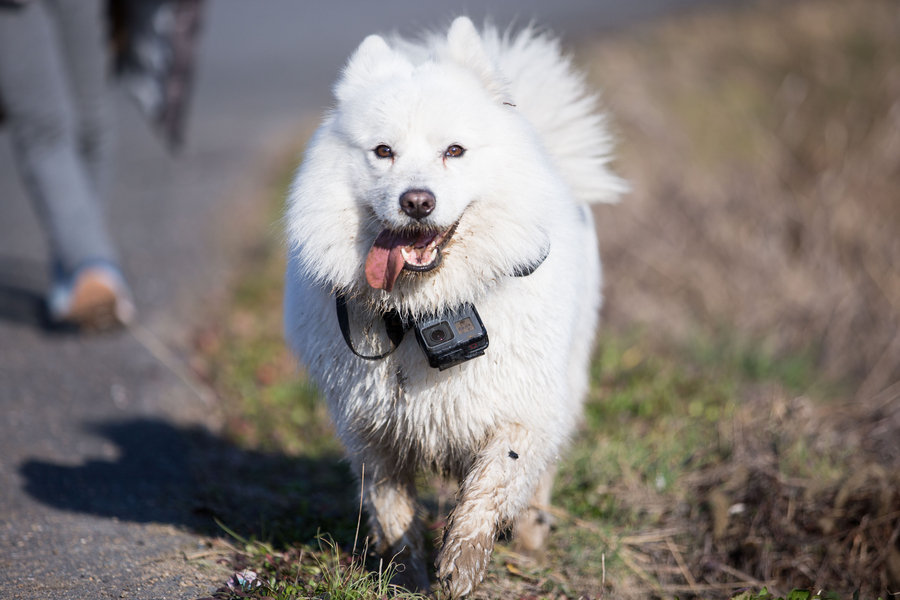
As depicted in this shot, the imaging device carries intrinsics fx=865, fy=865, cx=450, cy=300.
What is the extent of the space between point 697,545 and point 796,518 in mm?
442

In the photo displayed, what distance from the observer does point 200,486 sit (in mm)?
3729

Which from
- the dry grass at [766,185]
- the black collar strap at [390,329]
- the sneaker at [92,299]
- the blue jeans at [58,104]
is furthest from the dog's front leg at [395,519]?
the dry grass at [766,185]

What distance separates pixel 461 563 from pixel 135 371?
2826mm

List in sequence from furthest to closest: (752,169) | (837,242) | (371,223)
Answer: (752,169)
(837,242)
(371,223)

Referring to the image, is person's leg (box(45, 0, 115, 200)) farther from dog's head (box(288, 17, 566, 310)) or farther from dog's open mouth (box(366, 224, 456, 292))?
dog's open mouth (box(366, 224, 456, 292))

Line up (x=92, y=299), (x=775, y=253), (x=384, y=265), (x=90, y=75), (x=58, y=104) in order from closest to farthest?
(x=384, y=265), (x=58, y=104), (x=92, y=299), (x=90, y=75), (x=775, y=253)

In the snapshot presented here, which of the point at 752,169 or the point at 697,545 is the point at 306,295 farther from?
the point at 752,169

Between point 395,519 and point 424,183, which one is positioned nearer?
point 424,183

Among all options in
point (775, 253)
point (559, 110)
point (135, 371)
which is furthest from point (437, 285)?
point (775, 253)

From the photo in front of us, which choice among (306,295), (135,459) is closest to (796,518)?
(306,295)

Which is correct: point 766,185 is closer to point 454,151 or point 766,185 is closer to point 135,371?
point 135,371

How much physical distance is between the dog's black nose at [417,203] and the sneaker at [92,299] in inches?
109

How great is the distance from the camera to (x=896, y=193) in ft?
25.5

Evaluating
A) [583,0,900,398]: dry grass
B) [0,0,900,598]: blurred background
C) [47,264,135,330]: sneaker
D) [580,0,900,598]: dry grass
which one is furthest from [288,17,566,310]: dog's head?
[583,0,900,398]: dry grass
